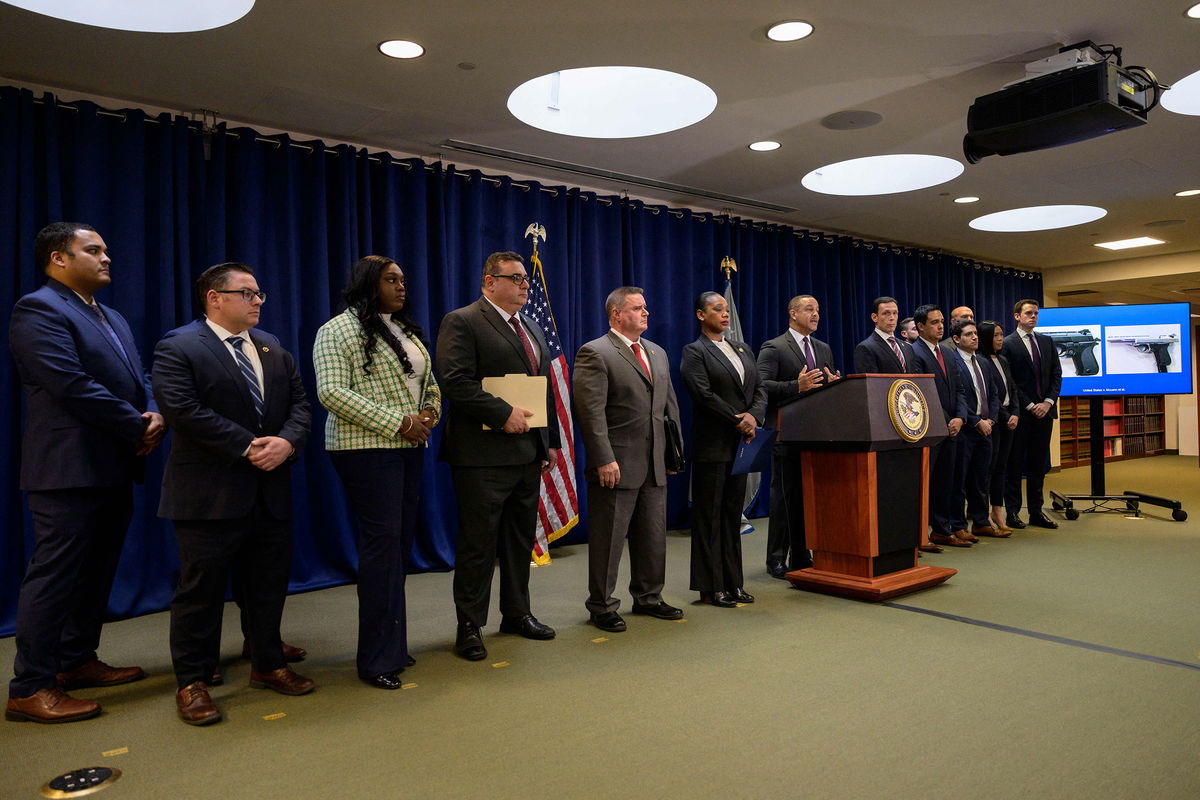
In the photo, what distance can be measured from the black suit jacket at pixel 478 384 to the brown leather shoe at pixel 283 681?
0.94 meters

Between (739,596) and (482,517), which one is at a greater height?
(482,517)

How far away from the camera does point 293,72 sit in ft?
13.5

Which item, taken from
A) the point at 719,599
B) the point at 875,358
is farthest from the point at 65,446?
the point at 875,358

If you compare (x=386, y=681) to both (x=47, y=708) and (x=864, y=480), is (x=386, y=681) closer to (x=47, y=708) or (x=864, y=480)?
(x=47, y=708)

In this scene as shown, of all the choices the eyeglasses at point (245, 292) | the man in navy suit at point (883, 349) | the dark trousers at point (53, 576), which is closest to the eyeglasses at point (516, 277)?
the eyeglasses at point (245, 292)

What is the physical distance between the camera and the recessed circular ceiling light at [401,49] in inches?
150

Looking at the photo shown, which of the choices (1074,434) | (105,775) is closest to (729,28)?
(105,775)

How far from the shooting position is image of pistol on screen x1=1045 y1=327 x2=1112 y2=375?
7434 mm

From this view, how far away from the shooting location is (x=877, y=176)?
6.75 m

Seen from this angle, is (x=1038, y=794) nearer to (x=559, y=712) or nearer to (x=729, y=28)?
(x=559, y=712)

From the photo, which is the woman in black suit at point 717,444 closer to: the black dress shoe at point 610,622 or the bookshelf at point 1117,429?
the black dress shoe at point 610,622

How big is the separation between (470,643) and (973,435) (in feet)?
13.8

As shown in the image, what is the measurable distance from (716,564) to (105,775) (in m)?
2.62

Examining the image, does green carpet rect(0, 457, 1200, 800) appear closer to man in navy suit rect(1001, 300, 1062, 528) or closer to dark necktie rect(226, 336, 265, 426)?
dark necktie rect(226, 336, 265, 426)
